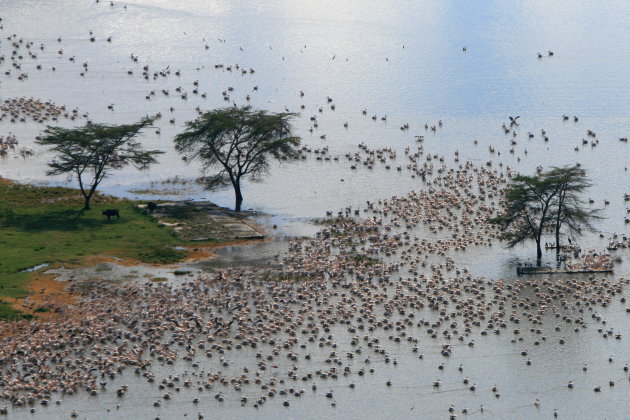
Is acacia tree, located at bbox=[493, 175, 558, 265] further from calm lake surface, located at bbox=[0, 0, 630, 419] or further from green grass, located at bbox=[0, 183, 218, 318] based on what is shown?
green grass, located at bbox=[0, 183, 218, 318]

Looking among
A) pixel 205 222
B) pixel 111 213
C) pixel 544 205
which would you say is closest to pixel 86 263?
pixel 111 213

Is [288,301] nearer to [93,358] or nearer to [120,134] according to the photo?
[93,358]

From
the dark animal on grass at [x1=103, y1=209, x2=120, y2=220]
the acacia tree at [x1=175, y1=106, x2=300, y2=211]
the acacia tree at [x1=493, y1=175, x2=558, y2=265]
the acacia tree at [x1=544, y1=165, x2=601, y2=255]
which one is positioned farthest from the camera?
the acacia tree at [x1=175, y1=106, x2=300, y2=211]

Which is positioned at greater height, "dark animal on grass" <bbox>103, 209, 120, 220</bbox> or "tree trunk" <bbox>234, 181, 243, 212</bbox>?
"tree trunk" <bbox>234, 181, 243, 212</bbox>

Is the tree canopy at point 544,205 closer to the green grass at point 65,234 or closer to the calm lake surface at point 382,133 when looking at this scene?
the calm lake surface at point 382,133

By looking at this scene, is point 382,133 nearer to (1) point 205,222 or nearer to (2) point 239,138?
(2) point 239,138

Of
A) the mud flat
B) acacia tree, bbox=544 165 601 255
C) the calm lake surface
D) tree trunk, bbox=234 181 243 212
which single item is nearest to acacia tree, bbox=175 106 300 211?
tree trunk, bbox=234 181 243 212
